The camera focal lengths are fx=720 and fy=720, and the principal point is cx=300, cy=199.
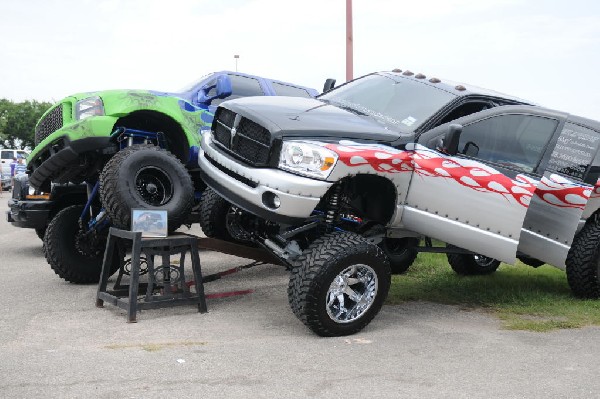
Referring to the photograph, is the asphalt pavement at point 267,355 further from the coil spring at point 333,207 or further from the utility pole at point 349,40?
the utility pole at point 349,40

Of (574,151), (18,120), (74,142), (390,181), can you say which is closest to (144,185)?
(74,142)

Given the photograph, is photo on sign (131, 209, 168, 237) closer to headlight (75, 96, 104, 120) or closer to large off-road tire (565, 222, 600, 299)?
headlight (75, 96, 104, 120)

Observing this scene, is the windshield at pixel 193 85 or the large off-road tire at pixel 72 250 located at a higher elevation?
the windshield at pixel 193 85

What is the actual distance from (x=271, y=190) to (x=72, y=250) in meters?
3.32

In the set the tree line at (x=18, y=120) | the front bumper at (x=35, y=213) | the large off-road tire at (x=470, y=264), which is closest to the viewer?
the large off-road tire at (x=470, y=264)

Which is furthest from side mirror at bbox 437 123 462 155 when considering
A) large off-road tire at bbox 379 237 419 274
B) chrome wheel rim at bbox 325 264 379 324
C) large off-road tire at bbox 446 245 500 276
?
large off-road tire at bbox 446 245 500 276

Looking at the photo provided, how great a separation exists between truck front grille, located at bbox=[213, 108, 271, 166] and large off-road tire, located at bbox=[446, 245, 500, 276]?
380 centimetres

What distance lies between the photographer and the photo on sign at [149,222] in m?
6.28

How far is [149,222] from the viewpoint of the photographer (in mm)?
6355

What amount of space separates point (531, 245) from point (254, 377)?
3.43 metres

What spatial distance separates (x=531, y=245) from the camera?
6.88 meters

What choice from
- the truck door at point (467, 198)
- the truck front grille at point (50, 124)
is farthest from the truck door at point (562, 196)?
the truck front grille at point (50, 124)

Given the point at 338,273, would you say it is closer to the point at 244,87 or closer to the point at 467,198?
the point at 467,198

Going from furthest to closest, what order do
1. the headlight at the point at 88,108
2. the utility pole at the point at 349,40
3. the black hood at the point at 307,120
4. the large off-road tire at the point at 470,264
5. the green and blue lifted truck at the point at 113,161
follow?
the utility pole at the point at 349,40 → the large off-road tire at the point at 470,264 → the headlight at the point at 88,108 → the green and blue lifted truck at the point at 113,161 → the black hood at the point at 307,120
